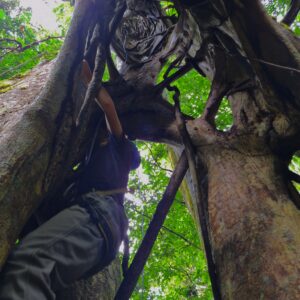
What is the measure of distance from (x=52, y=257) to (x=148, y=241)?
583 mm

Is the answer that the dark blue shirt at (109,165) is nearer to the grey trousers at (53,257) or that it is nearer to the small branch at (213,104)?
the grey trousers at (53,257)

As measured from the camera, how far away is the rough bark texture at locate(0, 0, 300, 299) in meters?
1.51

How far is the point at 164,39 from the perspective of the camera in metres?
4.99

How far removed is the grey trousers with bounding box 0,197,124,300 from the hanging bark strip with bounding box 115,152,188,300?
206mm

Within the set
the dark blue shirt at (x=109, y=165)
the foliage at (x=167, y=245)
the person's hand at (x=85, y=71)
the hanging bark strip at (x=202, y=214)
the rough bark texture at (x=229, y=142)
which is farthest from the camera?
the foliage at (x=167, y=245)

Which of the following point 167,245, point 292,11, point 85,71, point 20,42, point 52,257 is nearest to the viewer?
point 52,257

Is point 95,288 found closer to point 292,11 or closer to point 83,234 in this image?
point 83,234

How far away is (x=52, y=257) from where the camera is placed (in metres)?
1.59

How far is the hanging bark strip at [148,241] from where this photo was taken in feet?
5.98

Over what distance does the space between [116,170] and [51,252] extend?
0.98 metres

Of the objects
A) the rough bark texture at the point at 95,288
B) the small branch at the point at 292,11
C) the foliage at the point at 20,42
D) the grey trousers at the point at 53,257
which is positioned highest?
the foliage at the point at 20,42

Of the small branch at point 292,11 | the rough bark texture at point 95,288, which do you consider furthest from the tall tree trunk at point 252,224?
the small branch at point 292,11

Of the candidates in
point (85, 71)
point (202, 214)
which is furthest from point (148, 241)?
point (85, 71)

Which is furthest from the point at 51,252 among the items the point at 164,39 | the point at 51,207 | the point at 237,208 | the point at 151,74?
the point at 164,39
